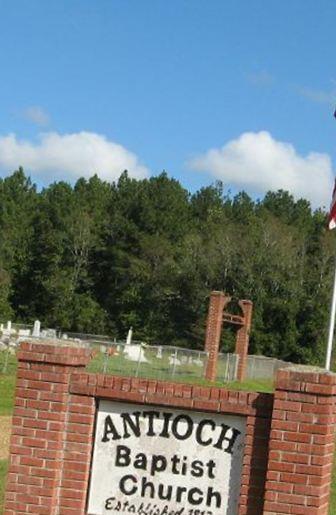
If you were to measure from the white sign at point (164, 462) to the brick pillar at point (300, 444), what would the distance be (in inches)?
12.8

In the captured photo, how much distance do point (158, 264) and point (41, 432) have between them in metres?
71.9

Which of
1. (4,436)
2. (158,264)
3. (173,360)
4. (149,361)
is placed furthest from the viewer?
(158,264)

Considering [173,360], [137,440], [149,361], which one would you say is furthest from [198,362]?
[137,440]

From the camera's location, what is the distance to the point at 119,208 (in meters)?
87.2

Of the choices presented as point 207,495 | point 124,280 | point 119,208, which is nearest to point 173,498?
point 207,495

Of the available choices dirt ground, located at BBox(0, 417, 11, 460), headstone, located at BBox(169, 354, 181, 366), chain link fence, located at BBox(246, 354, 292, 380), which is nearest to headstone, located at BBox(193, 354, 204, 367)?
headstone, located at BBox(169, 354, 181, 366)

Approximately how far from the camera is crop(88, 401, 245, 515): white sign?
6598mm

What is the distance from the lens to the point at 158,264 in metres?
78.7

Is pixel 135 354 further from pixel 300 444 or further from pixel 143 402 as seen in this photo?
pixel 300 444

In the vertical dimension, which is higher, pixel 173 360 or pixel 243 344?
pixel 243 344

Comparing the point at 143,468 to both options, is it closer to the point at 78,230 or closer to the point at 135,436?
the point at 135,436

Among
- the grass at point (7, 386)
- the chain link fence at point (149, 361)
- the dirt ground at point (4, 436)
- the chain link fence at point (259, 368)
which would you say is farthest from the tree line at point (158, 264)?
the dirt ground at point (4, 436)

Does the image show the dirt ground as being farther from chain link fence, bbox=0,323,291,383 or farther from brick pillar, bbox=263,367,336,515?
chain link fence, bbox=0,323,291,383

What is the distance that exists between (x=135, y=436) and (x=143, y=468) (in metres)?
0.23
